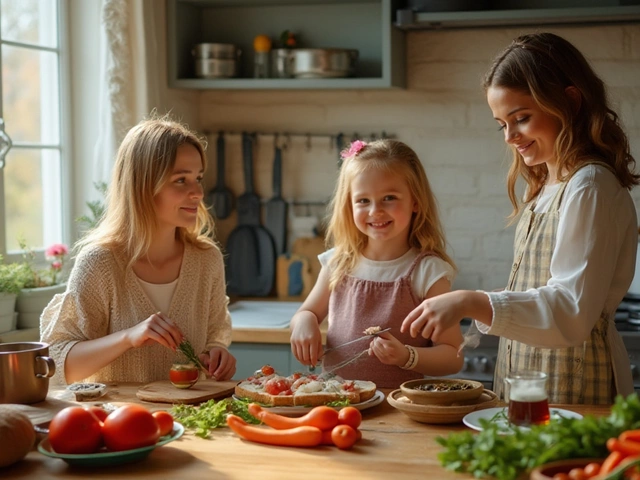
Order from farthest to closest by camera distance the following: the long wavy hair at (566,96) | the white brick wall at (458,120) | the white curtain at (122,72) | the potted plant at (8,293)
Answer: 1. the white brick wall at (458,120)
2. the white curtain at (122,72)
3. the potted plant at (8,293)
4. the long wavy hair at (566,96)

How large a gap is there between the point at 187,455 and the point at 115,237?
0.89 m

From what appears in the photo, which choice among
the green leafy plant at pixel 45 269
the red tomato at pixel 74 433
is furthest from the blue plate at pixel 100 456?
the green leafy plant at pixel 45 269

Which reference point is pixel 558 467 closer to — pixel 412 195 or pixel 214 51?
pixel 412 195

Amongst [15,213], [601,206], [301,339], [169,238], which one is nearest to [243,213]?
[15,213]

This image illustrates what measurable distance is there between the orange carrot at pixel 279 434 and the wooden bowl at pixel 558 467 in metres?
0.46

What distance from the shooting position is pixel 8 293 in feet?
9.23

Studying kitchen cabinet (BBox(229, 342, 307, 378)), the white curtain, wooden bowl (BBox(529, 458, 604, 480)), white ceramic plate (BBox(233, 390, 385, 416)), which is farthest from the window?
wooden bowl (BBox(529, 458, 604, 480))

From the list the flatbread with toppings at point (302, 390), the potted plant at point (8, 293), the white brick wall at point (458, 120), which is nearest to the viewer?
the flatbread with toppings at point (302, 390)

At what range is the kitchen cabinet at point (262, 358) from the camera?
10.3 feet

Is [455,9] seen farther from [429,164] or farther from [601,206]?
[601,206]

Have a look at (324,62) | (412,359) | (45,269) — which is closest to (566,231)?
(412,359)

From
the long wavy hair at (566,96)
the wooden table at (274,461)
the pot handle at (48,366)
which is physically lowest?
the wooden table at (274,461)

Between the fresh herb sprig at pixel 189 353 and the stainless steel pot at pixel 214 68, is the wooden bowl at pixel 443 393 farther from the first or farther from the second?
the stainless steel pot at pixel 214 68

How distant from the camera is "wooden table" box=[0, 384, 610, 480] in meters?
1.51
